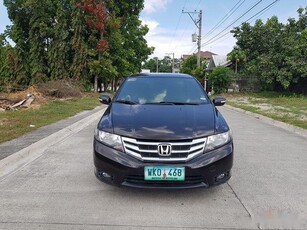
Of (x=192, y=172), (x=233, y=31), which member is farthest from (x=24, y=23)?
(x=192, y=172)

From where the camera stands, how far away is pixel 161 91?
5535 millimetres

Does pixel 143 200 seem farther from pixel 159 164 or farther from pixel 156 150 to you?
pixel 156 150

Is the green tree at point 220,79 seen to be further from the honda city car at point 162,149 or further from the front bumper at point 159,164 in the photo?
the front bumper at point 159,164

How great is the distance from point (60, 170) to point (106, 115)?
5.12ft

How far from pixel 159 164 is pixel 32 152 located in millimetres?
3805

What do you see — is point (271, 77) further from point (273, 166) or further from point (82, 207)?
point (82, 207)

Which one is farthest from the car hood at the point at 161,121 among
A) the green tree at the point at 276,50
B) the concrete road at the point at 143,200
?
the green tree at the point at 276,50

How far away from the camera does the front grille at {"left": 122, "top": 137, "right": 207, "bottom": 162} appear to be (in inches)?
153

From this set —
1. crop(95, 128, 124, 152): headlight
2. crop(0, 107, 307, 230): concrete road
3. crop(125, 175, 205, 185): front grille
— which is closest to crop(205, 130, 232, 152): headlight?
crop(125, 175, 205, 185): front grille

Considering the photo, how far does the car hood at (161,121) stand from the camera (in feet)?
13.1

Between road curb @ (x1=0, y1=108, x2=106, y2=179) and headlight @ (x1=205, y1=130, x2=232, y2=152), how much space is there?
3316 millimetres

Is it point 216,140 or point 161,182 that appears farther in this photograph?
point 216,140

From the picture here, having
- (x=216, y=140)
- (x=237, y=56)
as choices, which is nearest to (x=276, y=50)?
(x=237, y=56)

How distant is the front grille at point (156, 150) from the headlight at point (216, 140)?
13 centimetres
